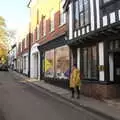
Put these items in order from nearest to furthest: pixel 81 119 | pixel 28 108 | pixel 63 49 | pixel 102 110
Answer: pixel 81 119 → pixel 102 110 → pixel 28 108 → pixel 63 49

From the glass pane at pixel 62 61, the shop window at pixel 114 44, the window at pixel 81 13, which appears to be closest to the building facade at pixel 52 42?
the glass pane at pixel 62 61

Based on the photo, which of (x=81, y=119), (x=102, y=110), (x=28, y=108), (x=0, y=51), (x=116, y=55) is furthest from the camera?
(x=0, y=51)

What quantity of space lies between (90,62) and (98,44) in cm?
177

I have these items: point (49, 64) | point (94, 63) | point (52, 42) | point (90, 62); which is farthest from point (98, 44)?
point (49, 64)

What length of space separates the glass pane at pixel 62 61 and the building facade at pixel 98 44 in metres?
3.12

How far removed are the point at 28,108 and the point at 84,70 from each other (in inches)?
264

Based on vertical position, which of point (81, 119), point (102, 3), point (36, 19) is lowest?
point (81, 119)

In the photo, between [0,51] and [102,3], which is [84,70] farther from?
[0,51]

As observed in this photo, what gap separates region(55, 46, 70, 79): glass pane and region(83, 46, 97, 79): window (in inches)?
156

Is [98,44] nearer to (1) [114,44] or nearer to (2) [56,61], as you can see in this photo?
(1) [114,44]

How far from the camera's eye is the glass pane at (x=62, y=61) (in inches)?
1016

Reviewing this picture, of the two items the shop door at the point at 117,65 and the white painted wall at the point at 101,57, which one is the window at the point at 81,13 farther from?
the shop door at the point at 117,65

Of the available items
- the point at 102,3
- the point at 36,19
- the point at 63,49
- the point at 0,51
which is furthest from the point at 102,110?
the point at 0,51

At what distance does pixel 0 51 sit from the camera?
224 ft
